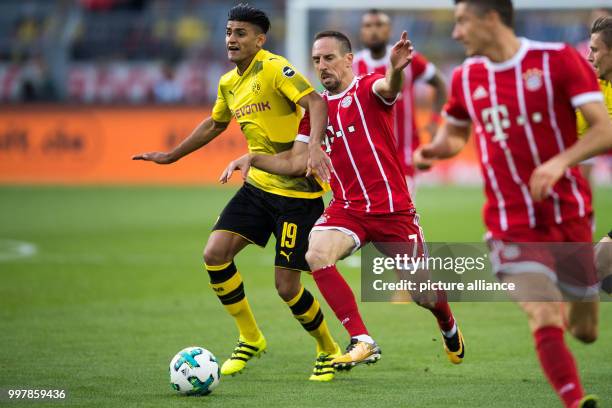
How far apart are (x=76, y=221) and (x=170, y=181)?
7.60 m

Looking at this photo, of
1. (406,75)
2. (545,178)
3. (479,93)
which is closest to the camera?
(545,178)

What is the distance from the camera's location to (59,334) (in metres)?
8.78

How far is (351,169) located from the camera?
7121 mm

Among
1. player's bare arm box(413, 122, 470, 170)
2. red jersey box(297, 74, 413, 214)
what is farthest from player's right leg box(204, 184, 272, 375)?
player's bare arm box(413, 122, 470, 170)

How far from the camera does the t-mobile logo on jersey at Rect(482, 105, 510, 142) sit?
17.2 ft

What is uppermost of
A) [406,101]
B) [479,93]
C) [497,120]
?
[479,93]

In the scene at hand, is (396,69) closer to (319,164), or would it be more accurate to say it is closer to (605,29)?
(319,164)

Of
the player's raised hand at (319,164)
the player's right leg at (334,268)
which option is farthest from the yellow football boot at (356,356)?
the player's raised hand at (319,164)

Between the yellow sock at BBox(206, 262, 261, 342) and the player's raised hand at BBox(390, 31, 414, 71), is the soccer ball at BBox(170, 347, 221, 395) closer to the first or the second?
the yellow sock at BBox(206, 262, 261, 342)

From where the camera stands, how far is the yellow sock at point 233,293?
749 cm

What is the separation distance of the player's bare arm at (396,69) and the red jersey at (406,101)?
4.10 metres

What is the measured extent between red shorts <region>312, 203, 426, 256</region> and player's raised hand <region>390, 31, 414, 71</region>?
115 cm

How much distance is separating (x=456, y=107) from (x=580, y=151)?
825mm

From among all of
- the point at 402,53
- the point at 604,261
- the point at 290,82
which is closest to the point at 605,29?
the point at 402,53
